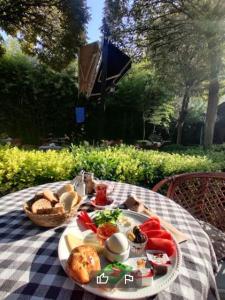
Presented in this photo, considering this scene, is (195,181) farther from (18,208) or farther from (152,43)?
(152,43)

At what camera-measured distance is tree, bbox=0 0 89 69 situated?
22.0ft

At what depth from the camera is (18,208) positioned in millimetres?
1519

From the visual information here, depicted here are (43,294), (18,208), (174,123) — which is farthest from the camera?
(174,123)

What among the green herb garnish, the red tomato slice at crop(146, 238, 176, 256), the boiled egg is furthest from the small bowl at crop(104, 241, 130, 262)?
the green herb garnish

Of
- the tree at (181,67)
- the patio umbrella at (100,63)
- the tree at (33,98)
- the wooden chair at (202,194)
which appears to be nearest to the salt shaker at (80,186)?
the wooden chair at (202,194)

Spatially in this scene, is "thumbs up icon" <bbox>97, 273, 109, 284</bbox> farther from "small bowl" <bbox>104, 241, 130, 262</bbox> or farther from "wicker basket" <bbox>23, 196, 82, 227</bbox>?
"wicker basket" <bbox>23, 196, 82, 227</bbox>

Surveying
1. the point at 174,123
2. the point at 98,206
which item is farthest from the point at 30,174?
the point at 174,123

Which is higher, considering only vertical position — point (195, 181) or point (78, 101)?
point (78, 101)

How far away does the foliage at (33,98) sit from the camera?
852cm

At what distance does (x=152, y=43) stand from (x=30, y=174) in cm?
652

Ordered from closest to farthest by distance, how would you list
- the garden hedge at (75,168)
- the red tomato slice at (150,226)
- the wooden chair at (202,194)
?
1. the red tomato slice at (150,226)
2. the wooden chair at (202,194)
3. the garden hedge at (75,168)

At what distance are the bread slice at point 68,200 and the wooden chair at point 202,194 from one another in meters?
0.94

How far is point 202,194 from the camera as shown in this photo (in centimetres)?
226

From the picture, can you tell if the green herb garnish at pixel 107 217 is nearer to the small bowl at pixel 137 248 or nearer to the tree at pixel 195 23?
the small bowl at pixel 137 248
